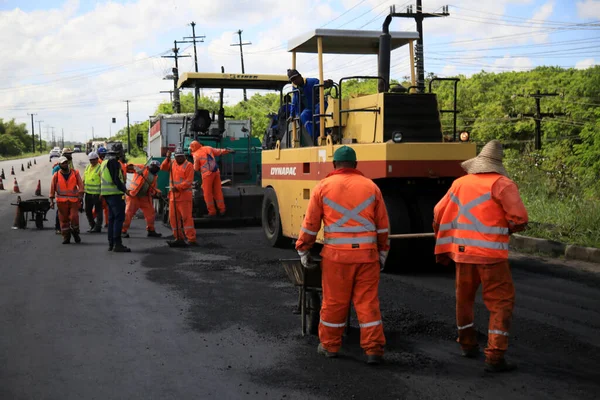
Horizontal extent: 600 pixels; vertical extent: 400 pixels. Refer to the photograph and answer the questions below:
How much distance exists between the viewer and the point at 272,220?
40.3 ft

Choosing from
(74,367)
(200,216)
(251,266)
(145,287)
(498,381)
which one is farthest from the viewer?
(200,216)

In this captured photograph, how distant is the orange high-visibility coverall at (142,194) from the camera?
1416 cm

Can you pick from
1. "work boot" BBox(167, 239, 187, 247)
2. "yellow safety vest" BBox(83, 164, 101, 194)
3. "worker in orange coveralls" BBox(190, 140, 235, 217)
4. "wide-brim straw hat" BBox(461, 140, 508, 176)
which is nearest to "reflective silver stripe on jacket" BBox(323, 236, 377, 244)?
"wide-brim straw hat" BBox(461, 140, 508, 176)

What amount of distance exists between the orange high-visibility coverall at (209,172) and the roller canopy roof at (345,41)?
3698mm

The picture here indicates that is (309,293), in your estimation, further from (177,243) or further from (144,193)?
(144,193)

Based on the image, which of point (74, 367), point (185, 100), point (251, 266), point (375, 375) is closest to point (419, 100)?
point (251, 266)

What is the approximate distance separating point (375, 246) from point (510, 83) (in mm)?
68560

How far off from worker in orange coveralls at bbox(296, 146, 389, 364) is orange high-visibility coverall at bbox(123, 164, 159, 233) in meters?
8.90

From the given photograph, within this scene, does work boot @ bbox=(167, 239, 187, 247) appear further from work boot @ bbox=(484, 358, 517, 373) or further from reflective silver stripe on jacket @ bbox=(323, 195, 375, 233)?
work boot @ bbox=(484, 358, 517, 373)

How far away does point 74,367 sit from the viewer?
17.9 feet

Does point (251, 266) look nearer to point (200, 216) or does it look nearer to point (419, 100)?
point (419, 100)

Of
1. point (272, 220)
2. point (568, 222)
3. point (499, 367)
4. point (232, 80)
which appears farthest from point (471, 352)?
point (232, 80)

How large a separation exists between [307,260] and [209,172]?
8490mm

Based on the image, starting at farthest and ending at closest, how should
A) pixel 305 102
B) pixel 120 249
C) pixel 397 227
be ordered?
pixel 120 249 → pixel 305 102 → pixel 397 227
